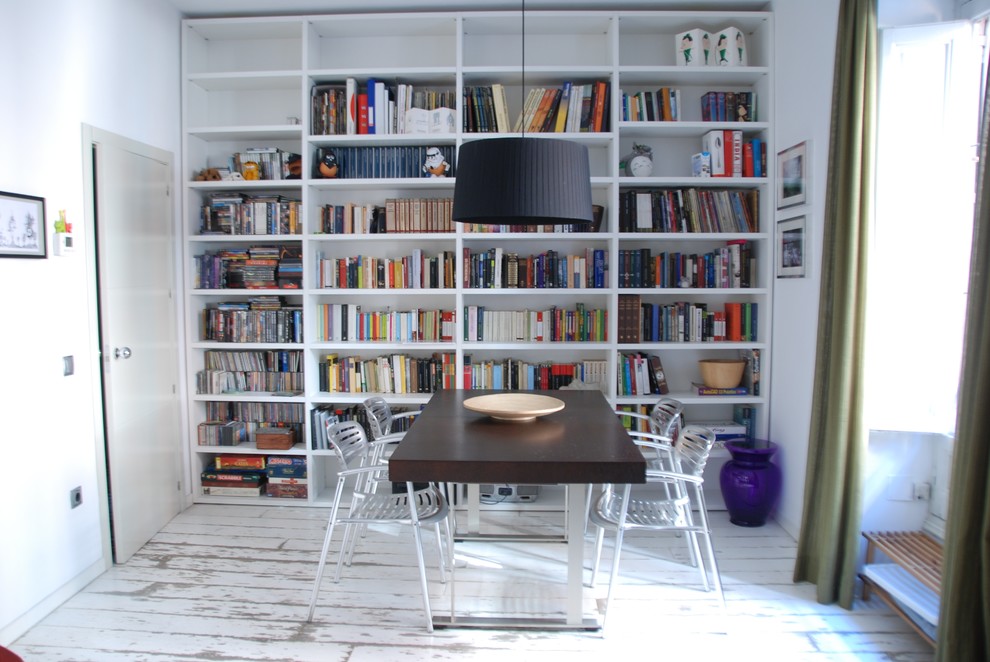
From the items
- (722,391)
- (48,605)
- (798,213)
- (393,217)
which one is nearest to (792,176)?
(798,213)

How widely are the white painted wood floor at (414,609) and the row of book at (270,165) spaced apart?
223 cm

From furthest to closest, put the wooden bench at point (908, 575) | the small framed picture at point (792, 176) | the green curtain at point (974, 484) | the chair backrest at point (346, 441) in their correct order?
1. the small framed picture at point (792, 176)
2. the chair backrest at point (346, 441)
3. the wooden bench at point (908, 575)
4. the green curtain at point (974, 484)

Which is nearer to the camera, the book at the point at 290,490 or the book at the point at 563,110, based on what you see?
the book at the point at 563,110

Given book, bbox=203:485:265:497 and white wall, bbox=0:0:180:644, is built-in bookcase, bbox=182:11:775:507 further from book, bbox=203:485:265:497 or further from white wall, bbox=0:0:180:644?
white wall, bbox=0:0:180:644

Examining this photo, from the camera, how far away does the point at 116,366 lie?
3.39m

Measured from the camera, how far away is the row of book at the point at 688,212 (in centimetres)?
408

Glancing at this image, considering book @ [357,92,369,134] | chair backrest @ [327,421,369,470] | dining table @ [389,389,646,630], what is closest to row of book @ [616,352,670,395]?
dining table @ [389,389,646,630]

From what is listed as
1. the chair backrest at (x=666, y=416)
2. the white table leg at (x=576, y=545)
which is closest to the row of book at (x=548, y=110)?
the chair backrest at (x=666, y=416)

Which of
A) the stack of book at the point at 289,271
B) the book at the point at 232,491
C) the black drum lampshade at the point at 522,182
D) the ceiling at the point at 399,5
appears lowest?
the book at the point at 232,491

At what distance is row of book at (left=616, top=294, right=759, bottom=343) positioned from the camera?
163 inches

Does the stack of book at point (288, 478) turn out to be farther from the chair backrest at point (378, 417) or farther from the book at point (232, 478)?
the chair backrest at point (378, 417)

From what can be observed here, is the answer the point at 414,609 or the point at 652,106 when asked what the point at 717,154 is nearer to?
the point at 652,106

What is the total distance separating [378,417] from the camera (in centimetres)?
360

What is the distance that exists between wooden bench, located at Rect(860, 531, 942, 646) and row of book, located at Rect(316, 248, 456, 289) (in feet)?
8.81
